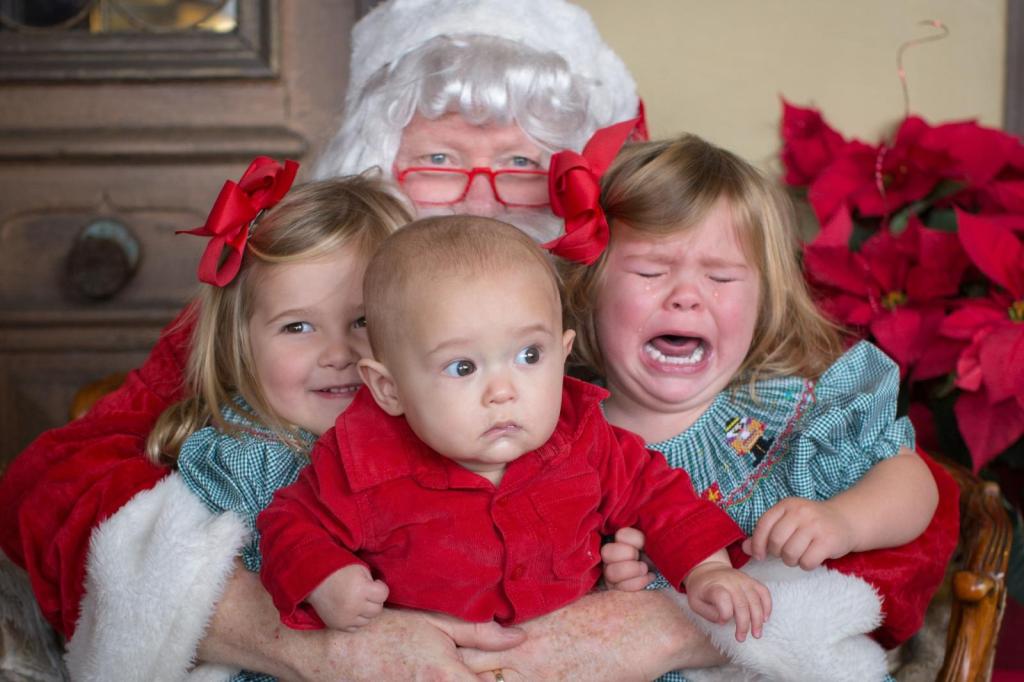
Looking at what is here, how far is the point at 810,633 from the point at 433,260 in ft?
2.24

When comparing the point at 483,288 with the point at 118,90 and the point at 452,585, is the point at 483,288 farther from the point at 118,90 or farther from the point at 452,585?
the point at 118,90

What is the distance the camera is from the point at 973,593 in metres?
1.38

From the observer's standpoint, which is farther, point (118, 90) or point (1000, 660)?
point (118, 90)

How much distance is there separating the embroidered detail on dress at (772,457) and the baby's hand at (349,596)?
1.88 feet

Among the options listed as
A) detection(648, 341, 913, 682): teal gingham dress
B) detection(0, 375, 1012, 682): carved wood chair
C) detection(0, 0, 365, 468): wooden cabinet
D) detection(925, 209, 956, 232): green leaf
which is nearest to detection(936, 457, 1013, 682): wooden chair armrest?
detection(0, 375, 1012, 682): carved wood chair

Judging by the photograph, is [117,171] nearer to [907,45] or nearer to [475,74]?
[475,74]

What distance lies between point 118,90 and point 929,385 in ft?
6.32

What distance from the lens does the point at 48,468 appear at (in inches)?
61.1

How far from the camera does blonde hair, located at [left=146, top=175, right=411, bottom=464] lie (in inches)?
59.4

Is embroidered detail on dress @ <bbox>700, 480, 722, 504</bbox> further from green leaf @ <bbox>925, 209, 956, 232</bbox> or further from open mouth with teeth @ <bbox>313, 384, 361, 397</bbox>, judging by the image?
green leaf @ <bbox>925, 209, 956, 232</bbox>

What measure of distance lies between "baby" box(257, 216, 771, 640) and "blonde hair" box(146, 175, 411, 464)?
0.84ft

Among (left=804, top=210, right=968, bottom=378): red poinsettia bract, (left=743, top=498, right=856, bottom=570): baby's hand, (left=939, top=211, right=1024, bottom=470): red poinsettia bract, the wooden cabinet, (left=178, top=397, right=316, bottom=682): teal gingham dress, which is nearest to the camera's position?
(left=743, top=498, right=856, bottom=570): baby's hand

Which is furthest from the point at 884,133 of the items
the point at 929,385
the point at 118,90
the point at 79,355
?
the point at 79,355

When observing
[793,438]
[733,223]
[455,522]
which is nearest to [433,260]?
[455,522]
